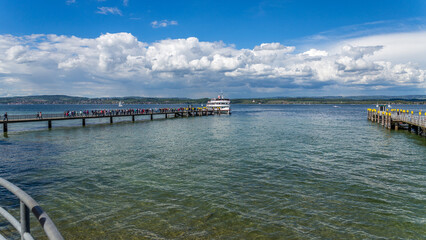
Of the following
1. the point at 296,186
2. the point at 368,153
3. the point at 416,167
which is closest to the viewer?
the point at 296,186

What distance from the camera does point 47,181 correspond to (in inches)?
651

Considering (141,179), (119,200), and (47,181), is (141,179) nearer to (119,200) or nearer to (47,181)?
(119,200)

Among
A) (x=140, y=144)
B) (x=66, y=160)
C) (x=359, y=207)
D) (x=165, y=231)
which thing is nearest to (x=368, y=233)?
(x=359, y=207)

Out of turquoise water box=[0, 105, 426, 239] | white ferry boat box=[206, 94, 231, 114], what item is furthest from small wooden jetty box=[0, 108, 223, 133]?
turquoise water box=[0, 105, 426, 239]

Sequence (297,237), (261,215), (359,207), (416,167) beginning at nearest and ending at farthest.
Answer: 1. (297,237)
2. (261,215)
3. (359,207)
4. (416,167)

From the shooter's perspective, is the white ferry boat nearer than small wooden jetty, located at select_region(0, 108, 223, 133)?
No

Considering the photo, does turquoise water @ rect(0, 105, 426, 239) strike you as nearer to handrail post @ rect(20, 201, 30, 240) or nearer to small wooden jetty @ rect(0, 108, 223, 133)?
handrail post @ rect(20, 201, 30, 240)

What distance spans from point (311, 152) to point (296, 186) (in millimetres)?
11350

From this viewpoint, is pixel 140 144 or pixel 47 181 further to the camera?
pixel 140 144

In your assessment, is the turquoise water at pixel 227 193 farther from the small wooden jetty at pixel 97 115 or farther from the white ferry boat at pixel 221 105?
the white ferry boat at pixel 221 105

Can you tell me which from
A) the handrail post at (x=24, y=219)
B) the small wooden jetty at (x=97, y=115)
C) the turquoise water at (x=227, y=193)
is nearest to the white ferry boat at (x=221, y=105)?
the small wooden jetty at (x=97, y=115)

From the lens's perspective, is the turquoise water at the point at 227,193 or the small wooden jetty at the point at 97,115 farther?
the small wooden jetty at the point at 97,115

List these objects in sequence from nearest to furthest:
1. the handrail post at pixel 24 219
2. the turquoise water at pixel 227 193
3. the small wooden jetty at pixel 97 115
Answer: the handrail post at pixel 24 219 < the turquoise water at pixel 227 193 < the small wooden jetty at pixel 97 115

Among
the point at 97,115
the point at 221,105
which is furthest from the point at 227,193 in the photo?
the point at 221,105
